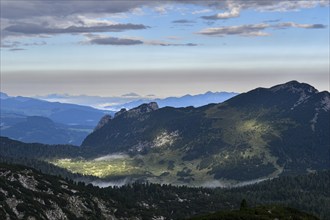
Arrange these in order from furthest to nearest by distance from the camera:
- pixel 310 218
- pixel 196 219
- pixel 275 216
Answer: pixel 310 218 < pixel 275 216 < pixel 196 219

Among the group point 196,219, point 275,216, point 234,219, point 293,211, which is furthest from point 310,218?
point 196,219

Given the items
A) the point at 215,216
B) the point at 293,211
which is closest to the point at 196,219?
the point at 215,216

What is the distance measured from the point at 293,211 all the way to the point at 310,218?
20.2ft

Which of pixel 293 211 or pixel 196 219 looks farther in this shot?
pixel 293 211

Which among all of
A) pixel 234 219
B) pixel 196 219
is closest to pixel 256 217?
pixel 234 219

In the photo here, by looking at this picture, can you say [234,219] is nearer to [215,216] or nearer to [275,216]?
[215,216]

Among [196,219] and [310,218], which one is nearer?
[196,219]

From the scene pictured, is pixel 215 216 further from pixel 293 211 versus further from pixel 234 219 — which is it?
pixel 293 211

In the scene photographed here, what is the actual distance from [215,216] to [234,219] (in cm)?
564

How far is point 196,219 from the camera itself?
139 m

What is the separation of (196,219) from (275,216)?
2679 cm

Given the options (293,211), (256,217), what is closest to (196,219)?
(256,217)

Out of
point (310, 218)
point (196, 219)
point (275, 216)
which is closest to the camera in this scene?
point (196, 219)

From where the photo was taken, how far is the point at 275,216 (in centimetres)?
14838
